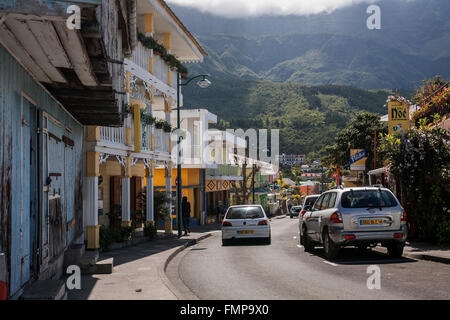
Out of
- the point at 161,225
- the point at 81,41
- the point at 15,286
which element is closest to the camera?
the point at 81,41

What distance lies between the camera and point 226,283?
377 inches

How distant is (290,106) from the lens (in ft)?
483

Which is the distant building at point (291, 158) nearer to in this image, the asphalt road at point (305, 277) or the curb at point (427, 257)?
the asphalt road at point (305, 277)

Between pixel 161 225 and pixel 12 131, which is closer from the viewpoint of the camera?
pixel 12 131

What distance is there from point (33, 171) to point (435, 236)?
1093 centimetres

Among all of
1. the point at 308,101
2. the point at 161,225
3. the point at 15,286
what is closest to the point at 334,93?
the point at 308,101

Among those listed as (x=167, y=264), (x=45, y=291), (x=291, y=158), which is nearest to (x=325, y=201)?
(x=167, y=264)

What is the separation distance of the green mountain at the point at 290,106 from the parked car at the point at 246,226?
9936 centimetres

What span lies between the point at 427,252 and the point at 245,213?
787cm

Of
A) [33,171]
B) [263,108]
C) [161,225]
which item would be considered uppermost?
[263,108]

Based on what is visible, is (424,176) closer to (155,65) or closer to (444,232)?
(444,232)

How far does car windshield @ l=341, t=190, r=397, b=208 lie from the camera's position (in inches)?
478

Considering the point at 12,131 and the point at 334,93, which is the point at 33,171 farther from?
the point at 334,93

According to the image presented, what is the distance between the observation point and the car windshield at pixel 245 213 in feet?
62.5
